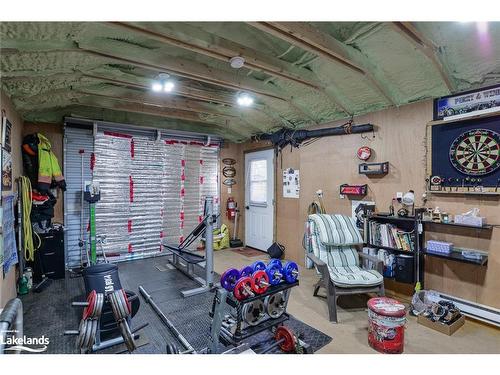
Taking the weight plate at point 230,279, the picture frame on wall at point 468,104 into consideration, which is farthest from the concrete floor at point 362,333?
the picture frame on wall at point 468,104

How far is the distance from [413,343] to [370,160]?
219 centimetres

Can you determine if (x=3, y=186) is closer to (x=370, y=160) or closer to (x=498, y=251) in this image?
(x=370, y=160)

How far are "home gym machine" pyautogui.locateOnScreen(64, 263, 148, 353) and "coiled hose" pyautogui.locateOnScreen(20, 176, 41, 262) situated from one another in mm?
1536

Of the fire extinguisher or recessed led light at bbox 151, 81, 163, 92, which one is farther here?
the fire extinguisher

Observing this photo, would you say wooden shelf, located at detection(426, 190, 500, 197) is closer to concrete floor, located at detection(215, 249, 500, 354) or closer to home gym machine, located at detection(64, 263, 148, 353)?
concrete floor, located at detection(215, 249, 500, 354)

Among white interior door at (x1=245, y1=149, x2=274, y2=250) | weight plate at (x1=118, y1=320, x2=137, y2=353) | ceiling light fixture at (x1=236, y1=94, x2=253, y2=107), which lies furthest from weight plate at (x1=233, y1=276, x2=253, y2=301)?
white interior door at (x1=245, y1=149, x2=274, y2=250)

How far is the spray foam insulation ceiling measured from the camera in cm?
213

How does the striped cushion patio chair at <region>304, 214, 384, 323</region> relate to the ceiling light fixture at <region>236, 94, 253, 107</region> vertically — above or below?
below

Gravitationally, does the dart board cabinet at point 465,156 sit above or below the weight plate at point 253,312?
above

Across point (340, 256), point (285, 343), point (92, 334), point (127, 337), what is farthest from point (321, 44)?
point (92, 334)

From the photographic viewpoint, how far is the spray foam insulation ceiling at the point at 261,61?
84.0 inches

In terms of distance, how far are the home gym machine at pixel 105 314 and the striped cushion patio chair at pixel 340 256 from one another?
1.89m

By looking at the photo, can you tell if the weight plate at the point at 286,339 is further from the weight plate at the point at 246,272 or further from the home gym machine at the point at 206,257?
the home gym machine at the point at 206,257

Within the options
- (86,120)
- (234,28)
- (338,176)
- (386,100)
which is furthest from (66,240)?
(386,100)
